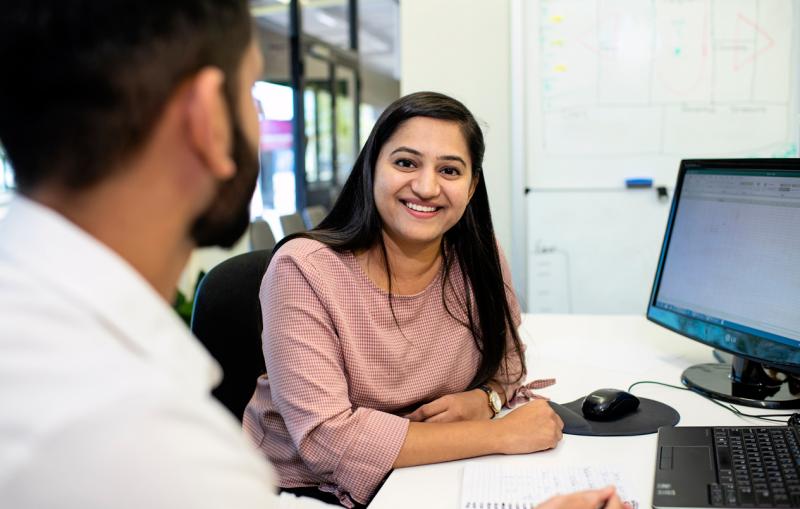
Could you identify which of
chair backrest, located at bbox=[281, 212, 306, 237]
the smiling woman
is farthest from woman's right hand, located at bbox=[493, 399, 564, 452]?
chair backrest, located at bbox=[281, 212, 306, 237]

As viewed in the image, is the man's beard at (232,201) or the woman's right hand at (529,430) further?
the woman's right hand at (529,430)

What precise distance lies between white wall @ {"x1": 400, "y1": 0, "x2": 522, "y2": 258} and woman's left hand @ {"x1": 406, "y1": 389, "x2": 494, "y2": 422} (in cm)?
207

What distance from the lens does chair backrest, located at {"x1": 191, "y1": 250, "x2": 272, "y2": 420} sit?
1.45 m

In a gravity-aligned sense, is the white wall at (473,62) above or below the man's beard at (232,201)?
above

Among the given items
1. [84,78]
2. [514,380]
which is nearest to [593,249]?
[514,380]

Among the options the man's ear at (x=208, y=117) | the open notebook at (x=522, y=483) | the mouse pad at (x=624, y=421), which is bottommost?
the mouse pad at (x=624, y=421)

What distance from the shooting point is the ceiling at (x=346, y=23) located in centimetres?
590

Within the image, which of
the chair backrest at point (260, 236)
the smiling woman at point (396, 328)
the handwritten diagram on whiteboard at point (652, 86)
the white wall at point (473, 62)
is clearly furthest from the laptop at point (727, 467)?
the white wall at point (473, 62)

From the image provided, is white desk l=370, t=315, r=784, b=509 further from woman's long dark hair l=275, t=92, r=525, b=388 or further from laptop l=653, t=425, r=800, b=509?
woman's long dark hair l=275, t=92, r=525, b=388

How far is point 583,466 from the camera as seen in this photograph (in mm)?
1113

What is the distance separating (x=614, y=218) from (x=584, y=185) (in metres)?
0.20

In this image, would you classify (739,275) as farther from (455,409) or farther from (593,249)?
(593,249)

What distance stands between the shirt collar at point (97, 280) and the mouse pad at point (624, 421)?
33.9 inches

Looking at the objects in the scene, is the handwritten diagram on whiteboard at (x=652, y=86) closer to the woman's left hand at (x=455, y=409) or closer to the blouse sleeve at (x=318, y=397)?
the woman's left hand at (x=455, y=409)
